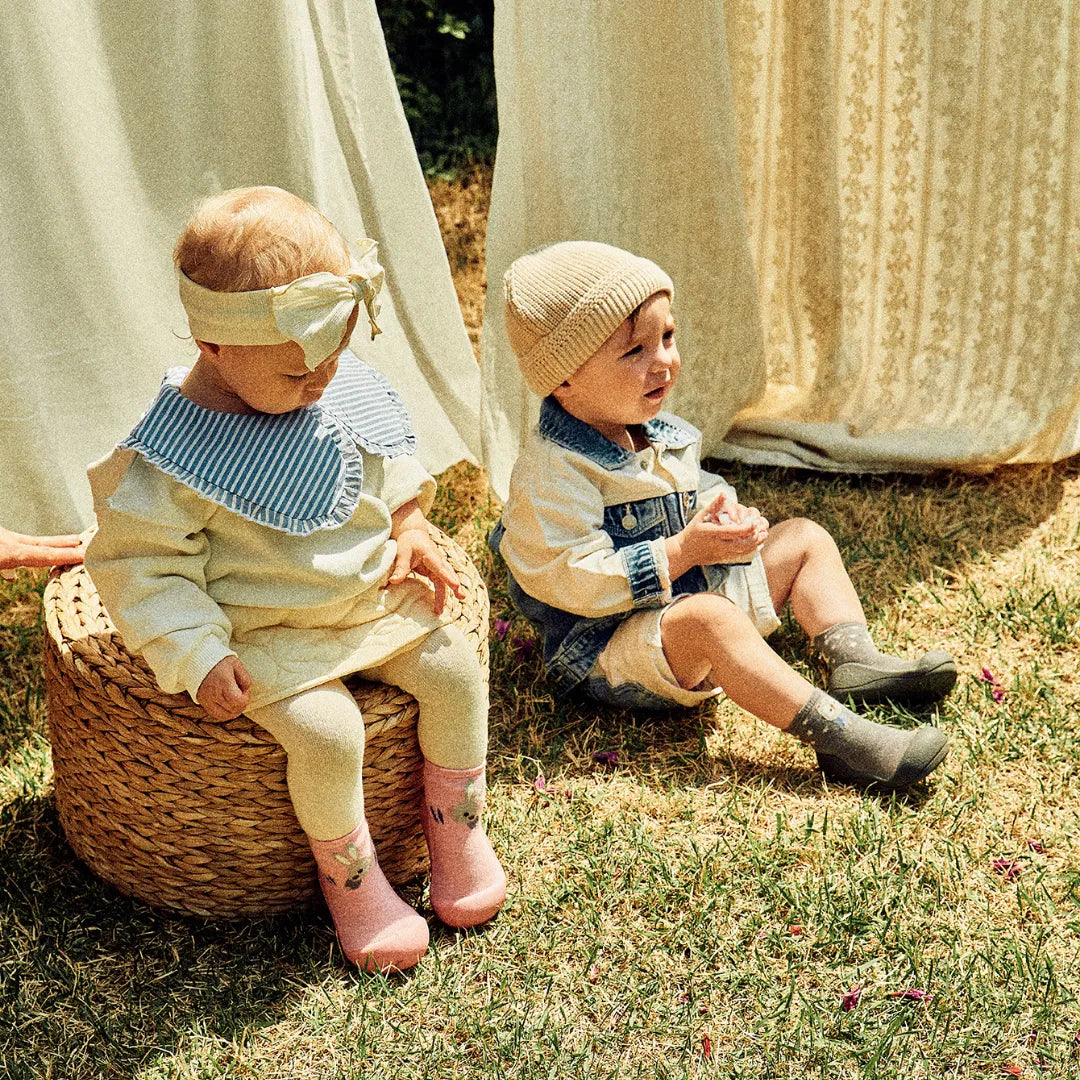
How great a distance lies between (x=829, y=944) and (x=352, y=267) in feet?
4.62

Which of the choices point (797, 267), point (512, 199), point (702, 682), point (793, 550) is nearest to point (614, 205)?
point (512, 199)

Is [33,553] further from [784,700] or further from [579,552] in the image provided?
[784,700]

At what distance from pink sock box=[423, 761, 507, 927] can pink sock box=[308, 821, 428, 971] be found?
0.08 m

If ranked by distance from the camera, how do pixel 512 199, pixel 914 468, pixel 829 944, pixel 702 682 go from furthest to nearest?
pixel 914 468
pixel 512 199
pixel 702 682
pixel 829 944

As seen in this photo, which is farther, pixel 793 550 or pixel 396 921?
pixel 793 550

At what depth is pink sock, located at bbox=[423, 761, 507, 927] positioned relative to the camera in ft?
8.39

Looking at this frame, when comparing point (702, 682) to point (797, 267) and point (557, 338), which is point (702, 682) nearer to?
point (557, 338)

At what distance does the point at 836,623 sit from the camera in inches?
125

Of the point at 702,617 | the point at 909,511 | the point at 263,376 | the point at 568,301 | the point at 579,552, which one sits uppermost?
the point at 263,376

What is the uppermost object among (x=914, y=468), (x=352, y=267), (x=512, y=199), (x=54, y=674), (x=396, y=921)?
(x=352, y=267)

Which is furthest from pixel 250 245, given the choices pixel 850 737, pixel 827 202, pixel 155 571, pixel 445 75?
pixel 445 75

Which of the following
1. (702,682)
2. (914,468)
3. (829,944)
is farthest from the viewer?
(914,468)

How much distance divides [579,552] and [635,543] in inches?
6.3

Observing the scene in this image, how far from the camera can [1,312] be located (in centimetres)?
315
